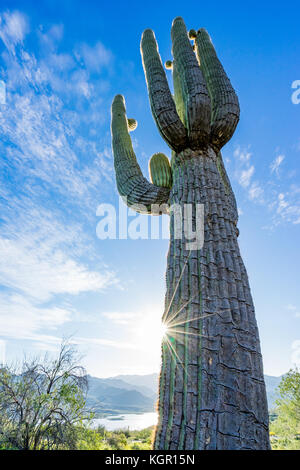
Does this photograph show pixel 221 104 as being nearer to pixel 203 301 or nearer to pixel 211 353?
pixel 203 301

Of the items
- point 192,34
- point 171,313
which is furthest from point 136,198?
point 192,34

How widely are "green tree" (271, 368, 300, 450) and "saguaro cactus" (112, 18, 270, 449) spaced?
635 inches

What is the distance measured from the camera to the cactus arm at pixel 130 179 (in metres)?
3.00

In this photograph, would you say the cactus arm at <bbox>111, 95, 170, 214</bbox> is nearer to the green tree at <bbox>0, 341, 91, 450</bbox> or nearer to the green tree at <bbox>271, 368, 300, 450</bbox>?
the green tree at <bbox>0, 341, 91, 450</bbox>

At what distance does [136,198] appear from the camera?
3.11 m

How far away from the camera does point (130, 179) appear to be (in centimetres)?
325

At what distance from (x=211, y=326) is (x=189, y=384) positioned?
1.24ft

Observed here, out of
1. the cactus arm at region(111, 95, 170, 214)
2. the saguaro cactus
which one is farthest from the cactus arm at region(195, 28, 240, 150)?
the cactus arm at region(111, 95, 170, 214)

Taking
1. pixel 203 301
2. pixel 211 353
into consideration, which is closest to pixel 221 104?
pixel 203 301

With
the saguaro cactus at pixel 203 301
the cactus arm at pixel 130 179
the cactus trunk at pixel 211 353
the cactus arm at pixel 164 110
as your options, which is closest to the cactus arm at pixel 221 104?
the saguaro cactus at pixel 203 301

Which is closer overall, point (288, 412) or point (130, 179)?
point (130, 179)

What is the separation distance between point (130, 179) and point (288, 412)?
1691 cm

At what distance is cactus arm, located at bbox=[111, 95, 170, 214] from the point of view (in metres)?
3.00

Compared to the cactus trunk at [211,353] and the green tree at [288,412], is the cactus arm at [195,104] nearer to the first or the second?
the cactus trunk at [211,353]
